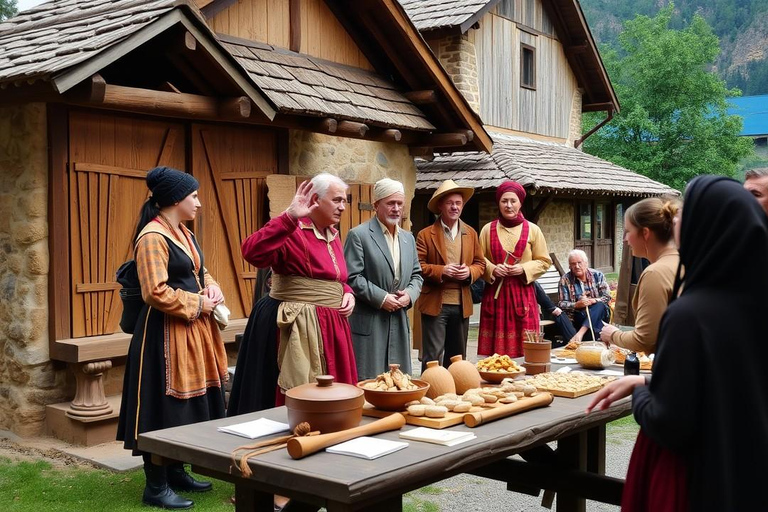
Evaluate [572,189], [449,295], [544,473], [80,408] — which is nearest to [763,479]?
[544,473]

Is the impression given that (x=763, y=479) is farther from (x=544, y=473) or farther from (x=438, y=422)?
(x=544, y=473)

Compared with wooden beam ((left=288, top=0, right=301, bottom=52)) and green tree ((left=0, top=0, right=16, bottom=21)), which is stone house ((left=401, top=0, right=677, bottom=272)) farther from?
green tree ((left=0, top=0, right=16, bottom=21))

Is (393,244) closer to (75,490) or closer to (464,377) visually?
(464,377)

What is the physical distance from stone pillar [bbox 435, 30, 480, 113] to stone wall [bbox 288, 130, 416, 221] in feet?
20.2

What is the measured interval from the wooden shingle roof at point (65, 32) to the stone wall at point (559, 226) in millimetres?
12184

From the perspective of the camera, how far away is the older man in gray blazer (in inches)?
211

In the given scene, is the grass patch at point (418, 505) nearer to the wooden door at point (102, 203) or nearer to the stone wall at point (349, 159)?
the wooden door at point (102, 203)

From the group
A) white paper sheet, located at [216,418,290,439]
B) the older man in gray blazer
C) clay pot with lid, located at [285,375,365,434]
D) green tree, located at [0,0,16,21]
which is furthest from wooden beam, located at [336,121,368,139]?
green tree, located at [0,0,16,21]

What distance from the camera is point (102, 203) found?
6414 millimetres

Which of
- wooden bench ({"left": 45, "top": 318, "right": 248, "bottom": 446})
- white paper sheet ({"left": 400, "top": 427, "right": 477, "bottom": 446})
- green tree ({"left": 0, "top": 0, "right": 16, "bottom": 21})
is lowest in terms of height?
wooden bench ({"left": 45, "top": 318, "right": 248, "bottom": 446})

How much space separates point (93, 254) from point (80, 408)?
1161 millimetres

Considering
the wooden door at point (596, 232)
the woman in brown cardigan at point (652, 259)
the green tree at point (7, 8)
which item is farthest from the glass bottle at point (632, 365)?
the green tree at point (7, 8)

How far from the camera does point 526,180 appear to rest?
14.1m

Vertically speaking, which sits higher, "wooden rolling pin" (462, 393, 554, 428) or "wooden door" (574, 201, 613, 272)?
"wooden door" (574, 201, 613, 272)
